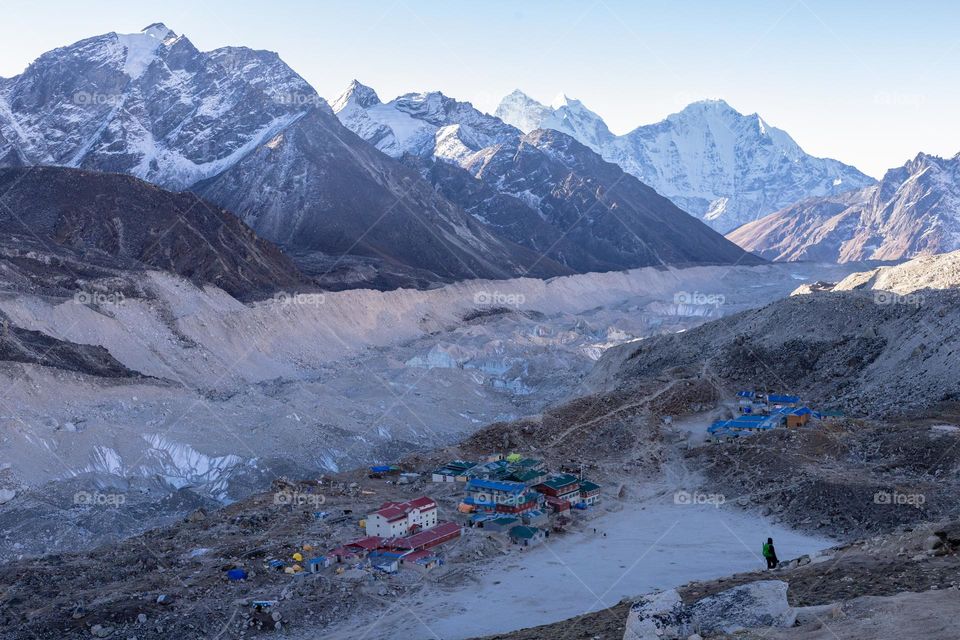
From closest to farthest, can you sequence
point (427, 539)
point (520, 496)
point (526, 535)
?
point (427, 539), point (526, 535), point (520, 496)

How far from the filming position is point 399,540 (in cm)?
3397

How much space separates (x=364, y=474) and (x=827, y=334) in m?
30.8

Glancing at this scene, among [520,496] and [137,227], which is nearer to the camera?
[520,496]

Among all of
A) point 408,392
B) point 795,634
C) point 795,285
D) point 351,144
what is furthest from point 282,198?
point 795,634

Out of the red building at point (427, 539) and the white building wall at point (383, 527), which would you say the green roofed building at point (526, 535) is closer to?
the red building at point (427, 539)

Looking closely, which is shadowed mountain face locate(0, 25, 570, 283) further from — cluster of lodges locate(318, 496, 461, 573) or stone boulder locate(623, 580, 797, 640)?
stone boulder locate(623, 580, 797, 640)

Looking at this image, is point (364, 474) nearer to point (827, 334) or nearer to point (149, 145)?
point (827, 334)

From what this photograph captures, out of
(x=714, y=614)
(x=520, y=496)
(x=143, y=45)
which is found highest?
(x=143, y=45)

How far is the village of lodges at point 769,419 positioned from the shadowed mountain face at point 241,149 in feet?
282

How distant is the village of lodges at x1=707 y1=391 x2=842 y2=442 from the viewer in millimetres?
45844

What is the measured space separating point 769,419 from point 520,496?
615 inches

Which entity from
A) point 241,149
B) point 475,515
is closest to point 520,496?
point 475,515

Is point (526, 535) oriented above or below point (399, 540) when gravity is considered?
above

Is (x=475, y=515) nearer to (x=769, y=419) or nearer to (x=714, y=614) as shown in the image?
(x=769, y=419)
